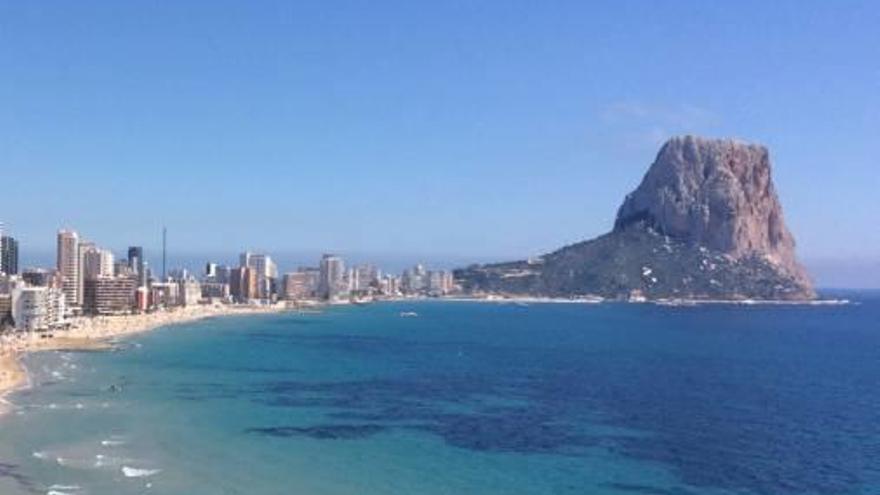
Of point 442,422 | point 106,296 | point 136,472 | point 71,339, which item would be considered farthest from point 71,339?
point 136,472

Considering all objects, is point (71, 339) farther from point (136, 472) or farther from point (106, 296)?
point (136, 472)

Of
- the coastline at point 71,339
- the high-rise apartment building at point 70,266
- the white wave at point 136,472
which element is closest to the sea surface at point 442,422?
the white wave at point 136,472

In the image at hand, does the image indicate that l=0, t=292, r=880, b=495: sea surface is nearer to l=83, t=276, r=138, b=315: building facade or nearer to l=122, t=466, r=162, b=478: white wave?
l=122, t=466, r=162, b=478: white wave

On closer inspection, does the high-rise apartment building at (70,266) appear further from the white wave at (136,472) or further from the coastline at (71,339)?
the white wave at (136,472)

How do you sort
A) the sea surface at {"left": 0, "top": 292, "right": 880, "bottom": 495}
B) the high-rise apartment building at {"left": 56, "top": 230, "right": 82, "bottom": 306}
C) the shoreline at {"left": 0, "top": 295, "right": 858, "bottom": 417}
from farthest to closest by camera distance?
1. the high-rise apartment building at {"left": 56, "top": 230, "right": 82, "bottom": 306}
2. the shoreline at {"left": 0, "top": 295, "right": 858, "bottom": 417}
3. the sea surface at {"left": 0, "top": 292, "right": 880, "bottom": 495}

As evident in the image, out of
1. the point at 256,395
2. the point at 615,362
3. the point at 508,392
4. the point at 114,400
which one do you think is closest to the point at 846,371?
the point at 615,362

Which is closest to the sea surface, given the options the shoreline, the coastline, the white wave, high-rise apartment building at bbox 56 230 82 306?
the white wave
